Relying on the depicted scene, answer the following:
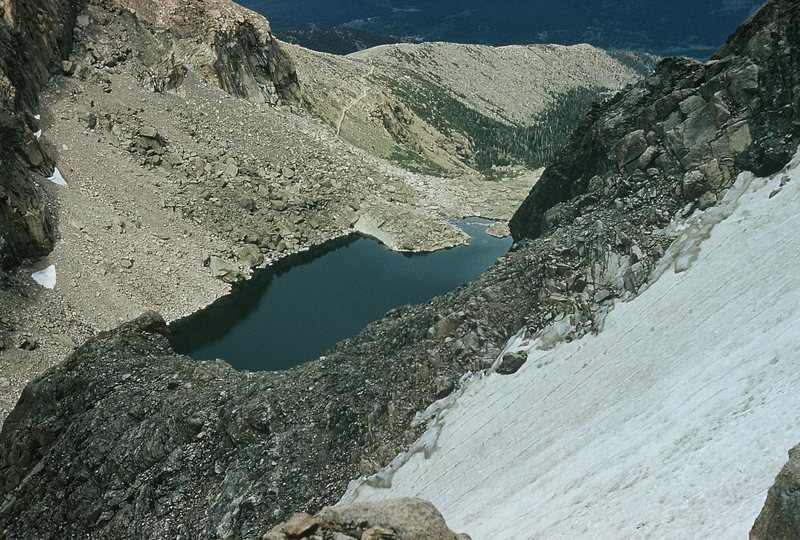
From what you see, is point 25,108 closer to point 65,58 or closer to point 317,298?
point 65,58

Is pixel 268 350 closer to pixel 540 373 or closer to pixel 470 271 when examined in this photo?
pixel 470 271

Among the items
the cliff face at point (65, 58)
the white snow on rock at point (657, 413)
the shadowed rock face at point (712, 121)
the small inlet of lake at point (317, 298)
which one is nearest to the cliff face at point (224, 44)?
the cliff face at point (65, 58)

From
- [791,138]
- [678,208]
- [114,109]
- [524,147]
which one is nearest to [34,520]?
[678,208]

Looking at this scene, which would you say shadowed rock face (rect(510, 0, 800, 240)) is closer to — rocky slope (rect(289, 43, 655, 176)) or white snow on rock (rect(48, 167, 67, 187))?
white snow on rock (rect(48, 167, 67, 187))

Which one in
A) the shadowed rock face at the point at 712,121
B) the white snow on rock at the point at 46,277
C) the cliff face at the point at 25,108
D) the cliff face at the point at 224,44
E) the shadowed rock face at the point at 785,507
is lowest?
the white snow on rock at the point at 46,277

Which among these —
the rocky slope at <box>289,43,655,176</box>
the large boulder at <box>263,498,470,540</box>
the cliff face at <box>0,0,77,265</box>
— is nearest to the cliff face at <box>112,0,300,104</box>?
the rocky slope at <box>289,43,655,176</box>

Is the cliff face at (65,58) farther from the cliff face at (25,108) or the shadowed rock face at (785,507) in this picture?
the shadowed rock face at (785,507)
